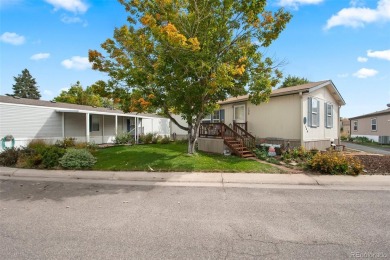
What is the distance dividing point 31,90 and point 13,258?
6929cm

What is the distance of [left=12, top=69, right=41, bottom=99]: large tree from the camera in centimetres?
5606

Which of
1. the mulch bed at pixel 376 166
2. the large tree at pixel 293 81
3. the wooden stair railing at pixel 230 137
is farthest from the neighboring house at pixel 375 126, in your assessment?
the wooden stair railing at pixel 230 137

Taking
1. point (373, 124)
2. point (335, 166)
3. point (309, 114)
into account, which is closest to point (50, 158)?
point (335, 166)

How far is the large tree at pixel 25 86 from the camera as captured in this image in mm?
56062

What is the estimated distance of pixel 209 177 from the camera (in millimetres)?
7840

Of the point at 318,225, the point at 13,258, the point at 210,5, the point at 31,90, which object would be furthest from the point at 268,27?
the point at 31,90

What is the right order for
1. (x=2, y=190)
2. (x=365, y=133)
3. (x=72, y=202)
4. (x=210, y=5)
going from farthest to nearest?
1. (x=365, y=133)
2. (x=210, y=5)
3. (x=2, y=190)
4. (x=72, y=202)

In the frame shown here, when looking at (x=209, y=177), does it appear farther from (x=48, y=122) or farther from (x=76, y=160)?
(x=48, y=122)

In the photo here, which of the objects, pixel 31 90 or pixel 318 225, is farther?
pixel 31 90

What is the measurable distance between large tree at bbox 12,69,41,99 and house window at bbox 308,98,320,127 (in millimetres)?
66302

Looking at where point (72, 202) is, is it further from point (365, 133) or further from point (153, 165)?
point (365, 133)

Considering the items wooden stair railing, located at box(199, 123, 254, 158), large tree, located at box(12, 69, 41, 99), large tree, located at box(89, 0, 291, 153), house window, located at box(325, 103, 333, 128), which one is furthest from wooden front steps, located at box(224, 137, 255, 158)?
large tree, located at box(12, 69, 41, 99)

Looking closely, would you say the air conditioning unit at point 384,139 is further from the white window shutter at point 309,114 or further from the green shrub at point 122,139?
the green shrub at point 122,139

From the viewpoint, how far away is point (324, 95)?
1459 centimetres
